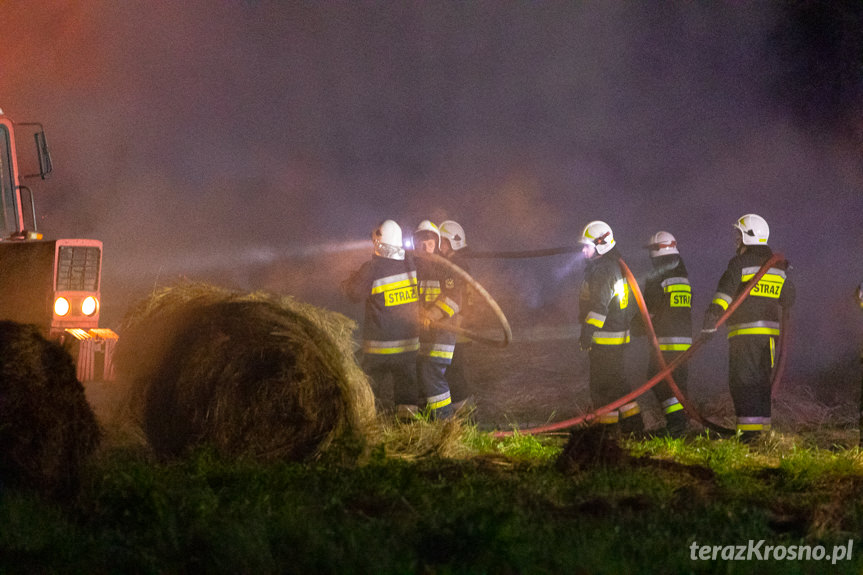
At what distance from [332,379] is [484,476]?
124cm

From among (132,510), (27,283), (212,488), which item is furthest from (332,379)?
(27,283)

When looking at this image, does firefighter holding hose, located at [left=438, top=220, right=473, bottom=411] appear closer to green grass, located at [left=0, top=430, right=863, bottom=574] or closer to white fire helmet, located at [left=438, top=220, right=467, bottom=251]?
white fire helmet, located at [left=438, top=220, right=467, bottom=251]

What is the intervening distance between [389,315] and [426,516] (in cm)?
347

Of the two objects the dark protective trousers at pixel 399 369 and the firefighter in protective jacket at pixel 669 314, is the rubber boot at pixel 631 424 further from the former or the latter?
the dark protective trousers at pixel 399 369

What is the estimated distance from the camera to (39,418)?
4988 millimetres

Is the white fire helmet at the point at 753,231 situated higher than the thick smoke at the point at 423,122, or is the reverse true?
the thick smoke at the point at 423,122

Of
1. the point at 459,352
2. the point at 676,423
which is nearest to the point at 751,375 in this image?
the point at 676,423

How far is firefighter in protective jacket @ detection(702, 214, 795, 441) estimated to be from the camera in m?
8.42

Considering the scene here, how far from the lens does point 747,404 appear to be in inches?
332

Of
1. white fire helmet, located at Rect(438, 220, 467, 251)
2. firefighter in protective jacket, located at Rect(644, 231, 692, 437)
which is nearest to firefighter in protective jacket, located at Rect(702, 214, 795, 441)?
firefighter in protective jacket, located at Rect(644, 231, 692, 437)

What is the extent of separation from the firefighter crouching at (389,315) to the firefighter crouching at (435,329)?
7.3 inches

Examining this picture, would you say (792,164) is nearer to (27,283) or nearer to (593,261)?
(593,261)

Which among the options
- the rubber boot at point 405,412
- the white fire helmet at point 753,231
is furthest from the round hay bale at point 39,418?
the white fire helmet at point 753,231

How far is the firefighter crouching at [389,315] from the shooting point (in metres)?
8.00
